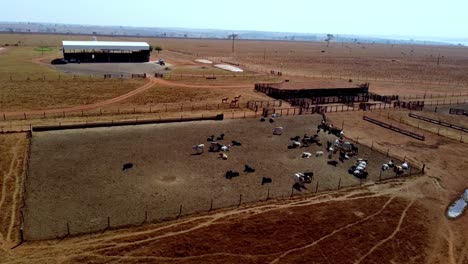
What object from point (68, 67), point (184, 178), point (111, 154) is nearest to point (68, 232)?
point (184, 178)

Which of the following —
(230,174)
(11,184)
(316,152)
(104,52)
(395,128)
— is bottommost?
(11,184)

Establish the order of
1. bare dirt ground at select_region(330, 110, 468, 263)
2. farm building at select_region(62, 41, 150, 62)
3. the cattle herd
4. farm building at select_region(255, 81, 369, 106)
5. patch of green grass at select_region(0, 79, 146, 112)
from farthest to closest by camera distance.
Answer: farm building at select_region(62, 41, 150, 62), farm building at select_region(255, 81, 369, 106), patch of green grass at select_region(0, 79, 146, 112), the cattle herd, bare dirt ground at select_region(330, 110, 468, 263)

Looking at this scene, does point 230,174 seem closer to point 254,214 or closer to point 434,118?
point 254,214

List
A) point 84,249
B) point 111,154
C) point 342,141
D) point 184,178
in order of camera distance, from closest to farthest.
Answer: point 84,249 → point 184,178 → point 111,154 → point 342,141

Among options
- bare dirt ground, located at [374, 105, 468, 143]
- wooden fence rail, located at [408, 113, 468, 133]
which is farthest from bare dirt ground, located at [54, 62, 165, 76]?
wooden fence rail, located at [408, 113, 468, 133]

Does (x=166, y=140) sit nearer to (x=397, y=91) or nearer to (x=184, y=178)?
(x=184, y=178)

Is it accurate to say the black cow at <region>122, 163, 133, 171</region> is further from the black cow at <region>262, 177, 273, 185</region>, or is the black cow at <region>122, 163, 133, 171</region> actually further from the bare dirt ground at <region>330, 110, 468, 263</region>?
the bare dirt ground at <region>330, 110, 468, 263</region>

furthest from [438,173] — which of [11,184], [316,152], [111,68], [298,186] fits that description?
[111,68]
